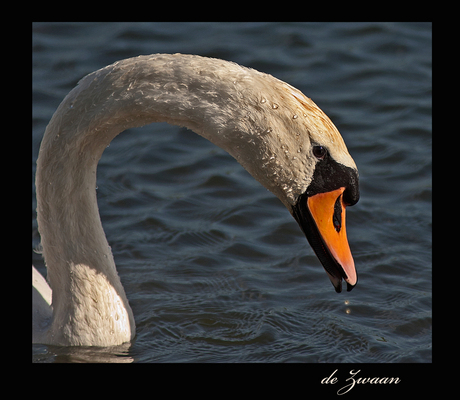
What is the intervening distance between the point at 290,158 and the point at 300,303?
8.77 ft

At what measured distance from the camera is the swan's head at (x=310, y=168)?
4082 mm

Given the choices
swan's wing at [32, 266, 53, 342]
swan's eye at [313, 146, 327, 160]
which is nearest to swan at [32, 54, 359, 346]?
swan's eye at [313, 146, 327, 160]

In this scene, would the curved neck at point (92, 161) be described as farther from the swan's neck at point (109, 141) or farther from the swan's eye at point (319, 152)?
the swan's eye at point (319, 152)

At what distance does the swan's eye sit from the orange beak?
29 centimetres

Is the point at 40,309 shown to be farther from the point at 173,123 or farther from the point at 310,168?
the point at 310,168

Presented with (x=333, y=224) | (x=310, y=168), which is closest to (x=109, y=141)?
(x=310, y=168)

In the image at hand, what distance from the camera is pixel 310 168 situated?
4.23 m

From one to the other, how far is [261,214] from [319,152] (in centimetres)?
390

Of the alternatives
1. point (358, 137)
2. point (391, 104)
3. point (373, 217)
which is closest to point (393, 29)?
point (391, 104)

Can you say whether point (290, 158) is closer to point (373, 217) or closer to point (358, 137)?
point (373, 217)

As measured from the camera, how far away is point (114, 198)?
826cm

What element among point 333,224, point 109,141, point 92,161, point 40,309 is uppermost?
point 109,141

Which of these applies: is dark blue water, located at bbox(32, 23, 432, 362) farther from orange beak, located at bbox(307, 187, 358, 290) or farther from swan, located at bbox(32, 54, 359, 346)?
orange beak, located at bbox(307, 187, 358, 290)

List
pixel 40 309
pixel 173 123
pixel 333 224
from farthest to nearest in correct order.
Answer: pixel 40 309 < pixel 333 224 < pixel 173 123
